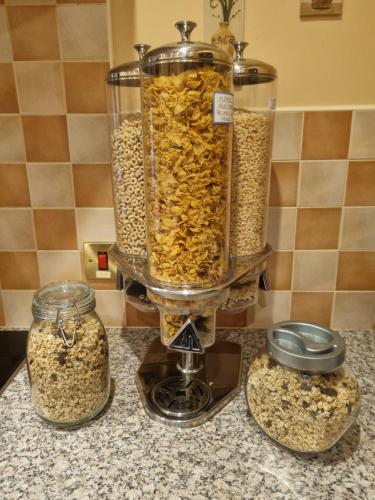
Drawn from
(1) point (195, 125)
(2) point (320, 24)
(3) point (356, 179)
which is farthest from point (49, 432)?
(2) point (320, 24)

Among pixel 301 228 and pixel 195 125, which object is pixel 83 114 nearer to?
pixel 195 125

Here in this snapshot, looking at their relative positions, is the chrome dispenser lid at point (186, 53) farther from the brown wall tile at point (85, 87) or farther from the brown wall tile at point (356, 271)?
the brown wall tile at point (356, 271)

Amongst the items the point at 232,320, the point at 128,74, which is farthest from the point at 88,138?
the point at 232,320

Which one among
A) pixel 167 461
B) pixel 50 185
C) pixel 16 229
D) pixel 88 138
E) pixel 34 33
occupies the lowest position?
pixel 167 461

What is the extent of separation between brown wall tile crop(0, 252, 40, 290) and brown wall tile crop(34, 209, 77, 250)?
0.05m

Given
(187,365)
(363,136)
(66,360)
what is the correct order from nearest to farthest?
(66,360) < (187,365) < (363,136)

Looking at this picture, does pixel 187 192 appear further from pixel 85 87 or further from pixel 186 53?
pixel 85 87

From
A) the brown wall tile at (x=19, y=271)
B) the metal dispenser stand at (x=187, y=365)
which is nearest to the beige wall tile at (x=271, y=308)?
the metal dispenser stand at (x=187, y=365)

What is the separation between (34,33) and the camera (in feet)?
2.48

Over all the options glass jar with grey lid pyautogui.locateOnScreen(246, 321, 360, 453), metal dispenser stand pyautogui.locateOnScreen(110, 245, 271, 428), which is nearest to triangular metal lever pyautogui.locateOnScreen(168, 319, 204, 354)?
metal dispenser stand pyautogui.locateOnScreen(110, 245, 271, 428)

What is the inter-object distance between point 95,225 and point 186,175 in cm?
41

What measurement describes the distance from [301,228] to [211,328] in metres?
0.37

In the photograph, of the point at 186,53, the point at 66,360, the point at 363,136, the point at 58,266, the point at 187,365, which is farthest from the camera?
the point at 58,266

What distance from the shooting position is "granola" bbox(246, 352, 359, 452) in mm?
525
